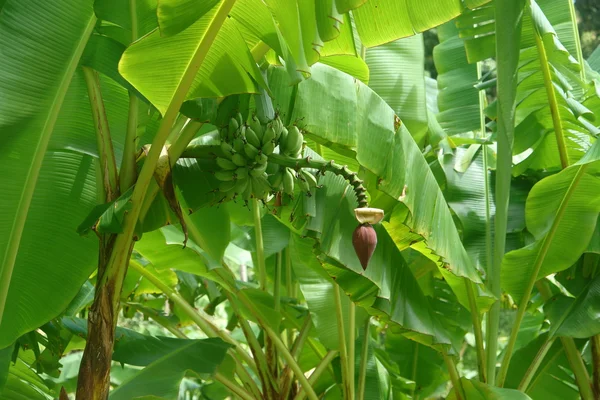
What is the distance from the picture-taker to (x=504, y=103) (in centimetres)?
252

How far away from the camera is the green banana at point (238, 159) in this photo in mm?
1771

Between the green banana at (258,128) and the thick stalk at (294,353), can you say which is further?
the thick stalk at (294,353)

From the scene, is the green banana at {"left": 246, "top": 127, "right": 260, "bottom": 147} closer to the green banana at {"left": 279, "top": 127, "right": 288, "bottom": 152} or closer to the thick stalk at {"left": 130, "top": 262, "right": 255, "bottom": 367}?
the green banana at {"left": 279, "top": 127, "right": 288, "bottom": 152}

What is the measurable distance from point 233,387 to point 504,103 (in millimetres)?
1534

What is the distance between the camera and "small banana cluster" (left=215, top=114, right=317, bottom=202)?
69.7 inches

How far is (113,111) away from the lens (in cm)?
216

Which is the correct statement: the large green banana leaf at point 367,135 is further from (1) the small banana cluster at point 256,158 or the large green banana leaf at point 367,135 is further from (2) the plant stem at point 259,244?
(2) the plant stem at point 259,244

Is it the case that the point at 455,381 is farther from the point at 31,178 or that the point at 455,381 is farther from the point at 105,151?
the point at 31,178

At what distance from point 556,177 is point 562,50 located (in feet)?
1.53

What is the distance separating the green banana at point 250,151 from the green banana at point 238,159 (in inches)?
1.0

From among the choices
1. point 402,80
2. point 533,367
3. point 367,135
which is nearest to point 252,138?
point 367,135

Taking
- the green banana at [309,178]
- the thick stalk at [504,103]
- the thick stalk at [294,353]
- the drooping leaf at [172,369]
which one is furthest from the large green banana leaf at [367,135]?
the thick stalk at [294,353]

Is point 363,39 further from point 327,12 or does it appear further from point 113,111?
point 113,111

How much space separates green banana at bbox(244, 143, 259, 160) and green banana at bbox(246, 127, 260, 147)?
2cm
